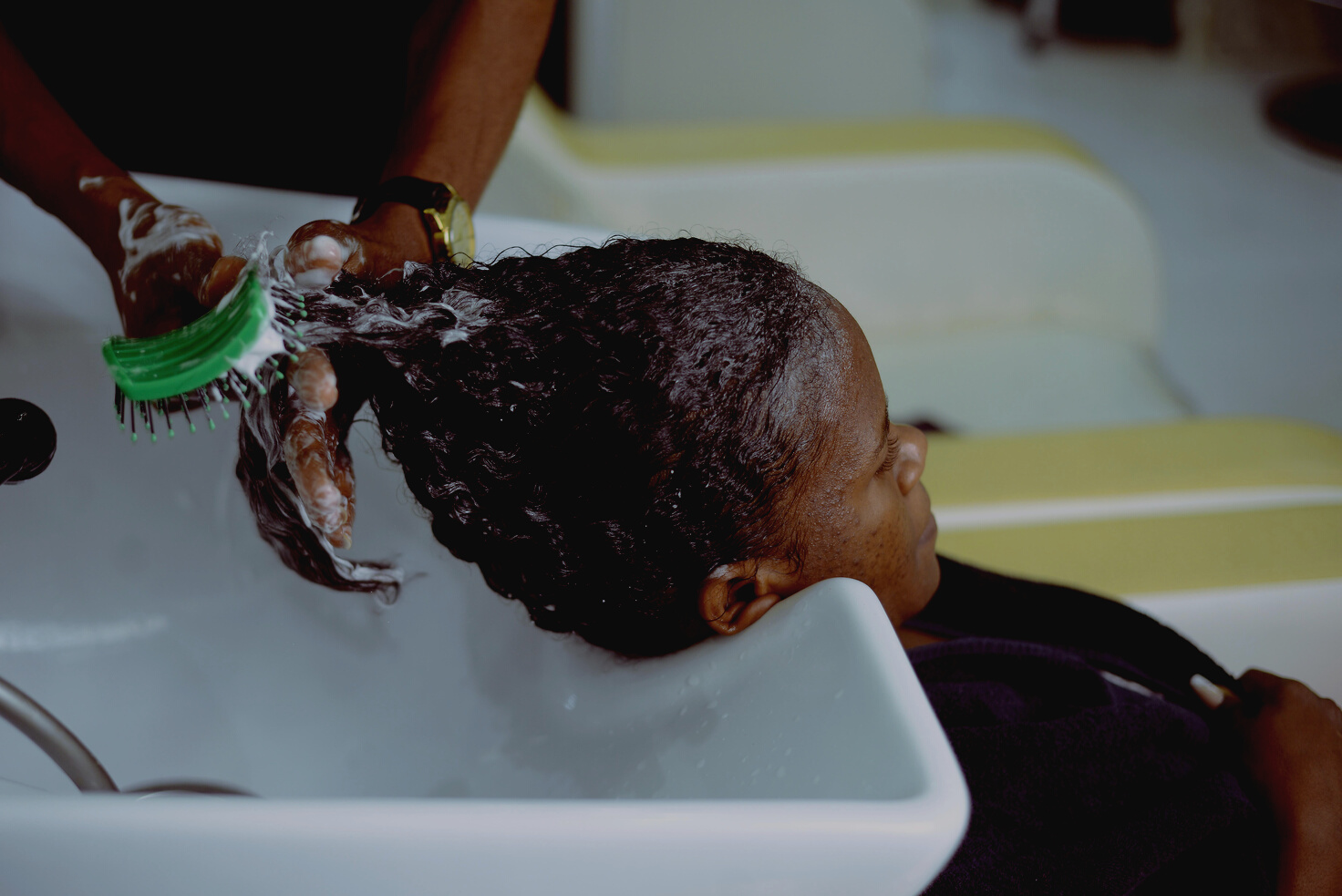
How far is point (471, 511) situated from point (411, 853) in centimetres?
27

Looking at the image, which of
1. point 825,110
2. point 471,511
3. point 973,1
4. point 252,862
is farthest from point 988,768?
point 973,1

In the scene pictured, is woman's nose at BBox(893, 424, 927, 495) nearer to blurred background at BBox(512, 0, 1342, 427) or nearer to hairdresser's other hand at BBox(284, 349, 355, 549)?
hairdresser's other hand at BBox(284, 349, 355, 549)

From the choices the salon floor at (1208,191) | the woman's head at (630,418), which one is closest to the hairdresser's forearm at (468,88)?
the woman's head at (630,418)

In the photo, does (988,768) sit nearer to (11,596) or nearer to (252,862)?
(252,862)

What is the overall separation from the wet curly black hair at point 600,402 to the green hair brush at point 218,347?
0.15 feet

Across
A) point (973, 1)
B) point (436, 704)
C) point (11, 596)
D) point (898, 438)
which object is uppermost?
point (898, 438)

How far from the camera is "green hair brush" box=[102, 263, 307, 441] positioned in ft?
1.83

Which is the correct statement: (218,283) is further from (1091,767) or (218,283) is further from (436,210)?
(1091,767)

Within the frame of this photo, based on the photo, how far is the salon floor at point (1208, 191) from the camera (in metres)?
2.44

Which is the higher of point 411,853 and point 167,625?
point 411,853

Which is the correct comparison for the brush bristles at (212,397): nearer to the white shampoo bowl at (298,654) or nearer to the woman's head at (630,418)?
the woman's head at (630,418)

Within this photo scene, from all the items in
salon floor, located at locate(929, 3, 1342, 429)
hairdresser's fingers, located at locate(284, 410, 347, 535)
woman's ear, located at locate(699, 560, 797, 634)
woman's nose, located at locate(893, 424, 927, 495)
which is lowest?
salon floor, located at locate(929, 3, 1342, 429)

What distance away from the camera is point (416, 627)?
0.92m

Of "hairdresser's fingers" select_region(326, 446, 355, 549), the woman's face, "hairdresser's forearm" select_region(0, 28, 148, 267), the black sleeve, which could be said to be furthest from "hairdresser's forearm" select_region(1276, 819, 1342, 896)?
"hairdresser's forearm" select_region(0, 28, 148, 267)
